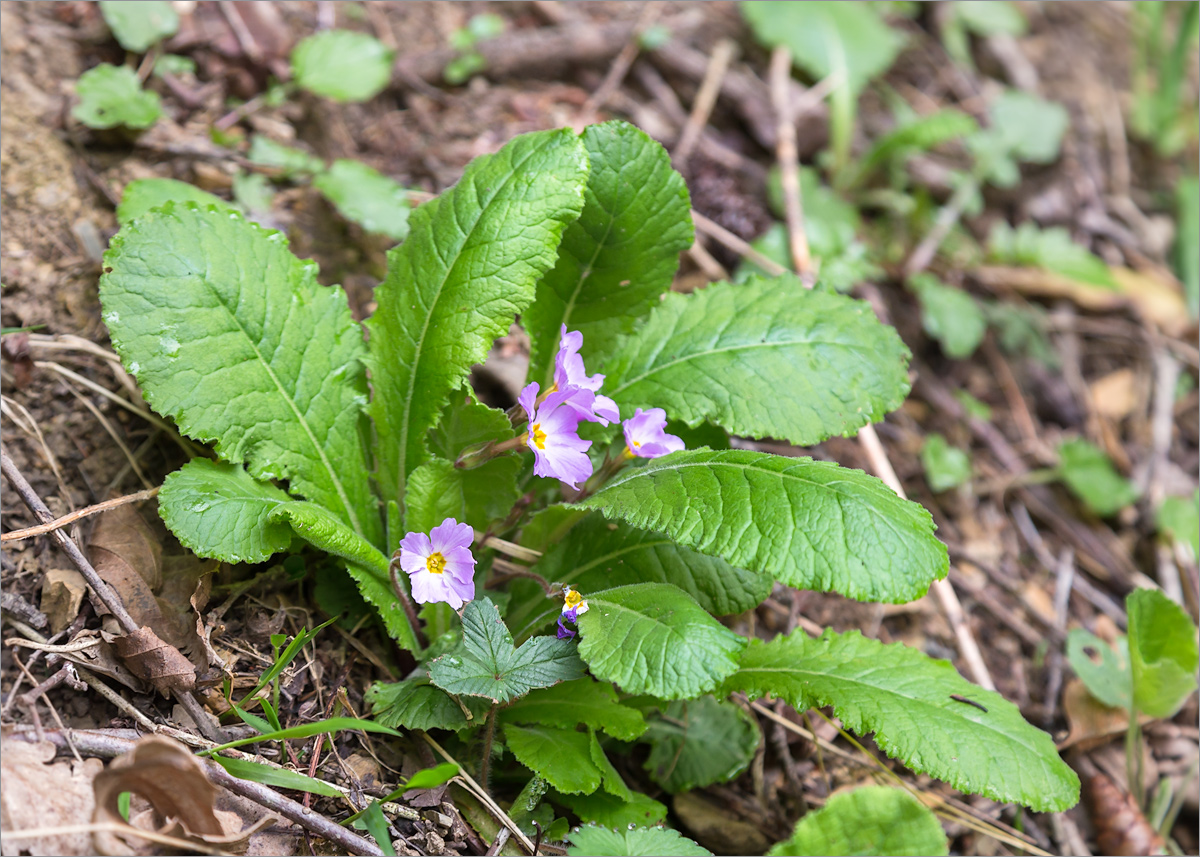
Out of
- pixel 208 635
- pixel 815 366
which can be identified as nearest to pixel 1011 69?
pixel 815 366

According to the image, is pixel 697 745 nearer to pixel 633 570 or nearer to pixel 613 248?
pixel 633 570

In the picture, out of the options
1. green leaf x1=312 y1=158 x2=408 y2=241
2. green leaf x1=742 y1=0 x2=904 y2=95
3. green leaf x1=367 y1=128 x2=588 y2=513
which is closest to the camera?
green leaf x1=367 y1=128 x2=588 y2=513

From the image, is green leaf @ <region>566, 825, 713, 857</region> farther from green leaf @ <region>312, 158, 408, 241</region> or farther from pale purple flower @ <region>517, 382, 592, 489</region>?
green leaf @ <region>312, 158, 408, 241</region>

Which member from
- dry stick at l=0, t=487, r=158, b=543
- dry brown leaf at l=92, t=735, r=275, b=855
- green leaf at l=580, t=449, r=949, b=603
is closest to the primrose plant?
green leaf at l=580, t=449, r=949, b=603

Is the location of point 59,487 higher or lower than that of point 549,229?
lower

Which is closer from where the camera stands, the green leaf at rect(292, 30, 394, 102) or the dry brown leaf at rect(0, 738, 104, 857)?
the dry brown leaf at rect(0, 738, 104, 857)

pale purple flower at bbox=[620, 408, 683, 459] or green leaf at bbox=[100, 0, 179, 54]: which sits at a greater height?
green leaf at bbox=[100, 0, 179, 54]

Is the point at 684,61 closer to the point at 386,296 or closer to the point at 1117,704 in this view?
the point at 386,296
